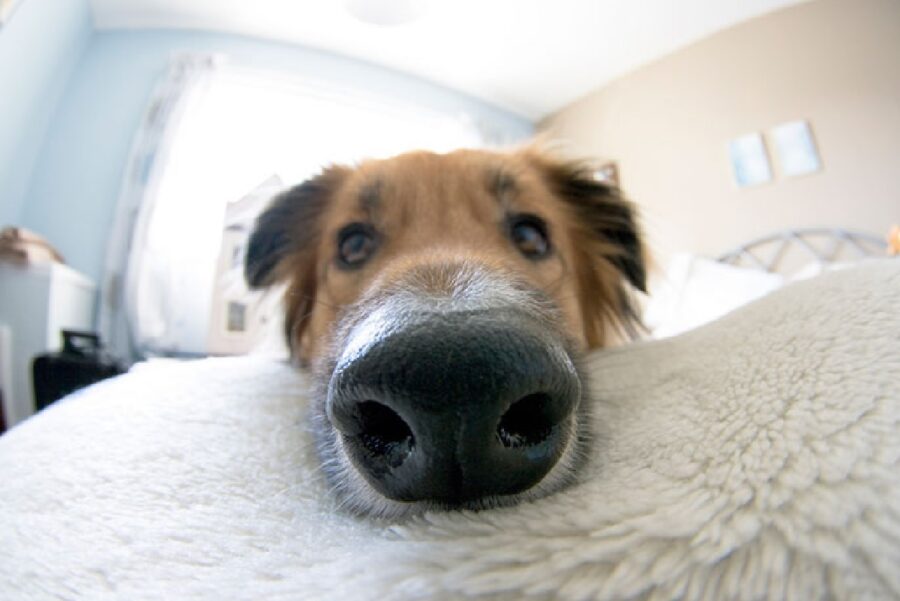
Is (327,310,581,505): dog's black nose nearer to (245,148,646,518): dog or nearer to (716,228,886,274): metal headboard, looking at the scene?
(245,148,646,518): dog

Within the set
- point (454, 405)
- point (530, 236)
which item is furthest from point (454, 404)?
point (530, 236)

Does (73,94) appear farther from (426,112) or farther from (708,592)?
(708,592)

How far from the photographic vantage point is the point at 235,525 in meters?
0.42

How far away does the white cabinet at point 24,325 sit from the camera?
2715mm

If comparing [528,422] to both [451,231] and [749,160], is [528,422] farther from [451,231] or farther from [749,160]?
[749,160]

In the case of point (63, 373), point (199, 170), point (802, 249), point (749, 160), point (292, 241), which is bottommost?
point (63, 373)

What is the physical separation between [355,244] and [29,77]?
3872mm

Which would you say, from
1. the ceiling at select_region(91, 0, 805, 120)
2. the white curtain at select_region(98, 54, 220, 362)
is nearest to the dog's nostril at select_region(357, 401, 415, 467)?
the white curtain at select_region(98, 54, 220, 362)

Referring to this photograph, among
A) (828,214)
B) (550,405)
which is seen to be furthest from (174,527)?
(828,214)

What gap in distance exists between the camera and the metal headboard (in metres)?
3.52

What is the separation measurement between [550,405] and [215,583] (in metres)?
0.28

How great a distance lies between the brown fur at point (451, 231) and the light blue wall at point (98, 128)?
328 cm

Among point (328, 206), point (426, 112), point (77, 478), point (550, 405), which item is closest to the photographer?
point (550, 405)

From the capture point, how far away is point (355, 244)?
1180mm
